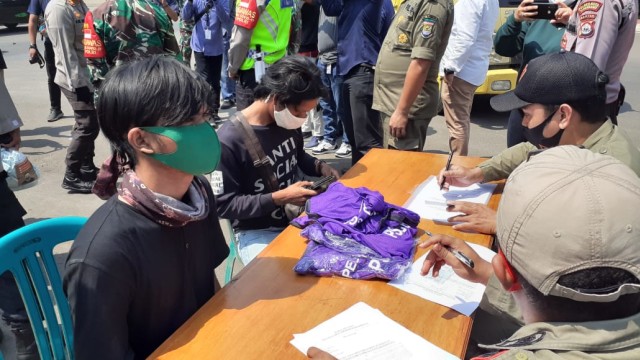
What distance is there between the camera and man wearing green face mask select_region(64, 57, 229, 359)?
4.21 feet

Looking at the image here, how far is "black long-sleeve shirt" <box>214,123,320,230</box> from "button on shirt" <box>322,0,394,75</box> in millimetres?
1256

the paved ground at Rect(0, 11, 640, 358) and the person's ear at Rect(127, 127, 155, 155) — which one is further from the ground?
the person's ear at Rect(127, 127, 155, 155)

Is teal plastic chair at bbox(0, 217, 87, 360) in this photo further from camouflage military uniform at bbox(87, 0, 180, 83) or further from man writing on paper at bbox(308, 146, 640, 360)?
camouflage military uniform at bbox(87, 0, 180, 83)

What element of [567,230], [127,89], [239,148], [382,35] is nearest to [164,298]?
[127,89]

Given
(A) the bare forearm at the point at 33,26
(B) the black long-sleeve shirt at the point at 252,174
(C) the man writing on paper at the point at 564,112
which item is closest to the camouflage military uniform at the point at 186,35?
(A) the bare forearm at the point at 33,26

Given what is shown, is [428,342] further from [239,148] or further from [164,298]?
[239,148]

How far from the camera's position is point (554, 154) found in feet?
3.46

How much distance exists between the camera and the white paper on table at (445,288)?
1.54 meters

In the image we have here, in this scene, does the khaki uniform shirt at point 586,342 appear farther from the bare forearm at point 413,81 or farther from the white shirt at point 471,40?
the white shirt at point 471,40

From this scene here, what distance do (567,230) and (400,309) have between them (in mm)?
694

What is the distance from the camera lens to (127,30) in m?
3.58

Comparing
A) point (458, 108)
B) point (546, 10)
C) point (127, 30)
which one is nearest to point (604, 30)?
point (546, 10)

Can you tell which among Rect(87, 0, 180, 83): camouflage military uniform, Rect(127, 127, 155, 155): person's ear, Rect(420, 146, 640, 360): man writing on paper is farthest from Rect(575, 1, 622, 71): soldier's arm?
Rect(87, 0, 180, 83): camouflage military uniform

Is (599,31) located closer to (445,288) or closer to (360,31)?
(360,31)
